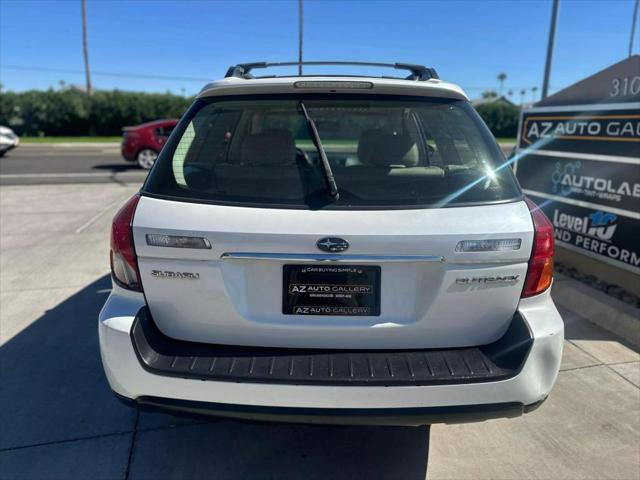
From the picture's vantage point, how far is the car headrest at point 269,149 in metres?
2.46

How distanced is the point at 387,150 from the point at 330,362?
1.24 metres

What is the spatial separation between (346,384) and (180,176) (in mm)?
1173

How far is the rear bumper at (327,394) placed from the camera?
189 centimetres

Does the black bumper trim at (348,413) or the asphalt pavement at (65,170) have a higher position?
the black bumper trim at (348,413)

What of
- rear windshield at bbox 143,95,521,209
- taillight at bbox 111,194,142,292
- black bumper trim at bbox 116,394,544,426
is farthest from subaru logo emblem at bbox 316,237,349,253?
taillight at bbox 111,194,142,292

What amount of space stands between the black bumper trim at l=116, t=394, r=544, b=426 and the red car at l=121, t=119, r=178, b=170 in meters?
15.2

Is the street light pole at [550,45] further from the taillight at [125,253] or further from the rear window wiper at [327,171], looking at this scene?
the taillight at [125,253]

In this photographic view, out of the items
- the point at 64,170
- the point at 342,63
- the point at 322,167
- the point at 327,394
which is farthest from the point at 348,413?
the point at 64,170

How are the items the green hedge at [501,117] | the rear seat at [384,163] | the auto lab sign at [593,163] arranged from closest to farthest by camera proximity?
A: the rear seat at [384,163]
the auto lab sign at [593,163]
the green hedge at [501,117]

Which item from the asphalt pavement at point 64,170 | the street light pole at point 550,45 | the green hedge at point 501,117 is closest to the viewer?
the street light pole at point 550,45

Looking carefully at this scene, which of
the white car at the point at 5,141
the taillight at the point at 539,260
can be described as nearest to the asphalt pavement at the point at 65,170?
the white car at the point at 5,141

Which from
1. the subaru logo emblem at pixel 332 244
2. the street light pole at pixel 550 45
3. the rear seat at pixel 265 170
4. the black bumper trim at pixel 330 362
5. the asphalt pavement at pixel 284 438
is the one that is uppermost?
the street light pole at pixel 550 45

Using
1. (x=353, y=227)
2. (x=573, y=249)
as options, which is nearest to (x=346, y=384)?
(x=353, y=227)

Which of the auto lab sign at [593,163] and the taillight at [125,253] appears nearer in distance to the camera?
the taillight at [125,253]
